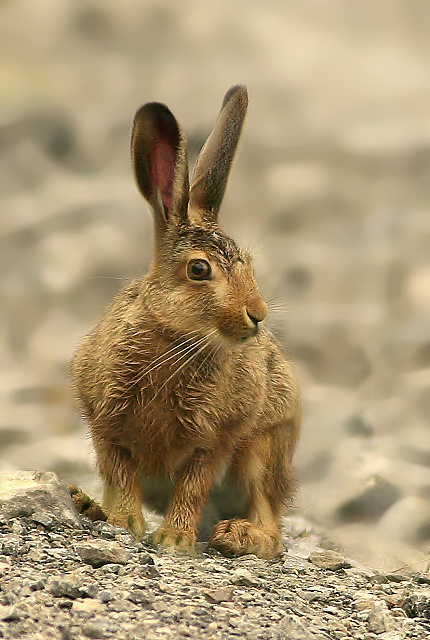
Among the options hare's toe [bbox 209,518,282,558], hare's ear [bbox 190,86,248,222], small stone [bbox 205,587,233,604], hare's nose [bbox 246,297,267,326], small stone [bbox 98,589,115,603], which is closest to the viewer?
small stone [bbox 98,589,115,603]

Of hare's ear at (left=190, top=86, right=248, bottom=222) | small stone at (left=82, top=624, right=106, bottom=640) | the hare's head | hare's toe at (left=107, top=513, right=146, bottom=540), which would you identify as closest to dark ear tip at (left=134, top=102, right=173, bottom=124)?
the hare's head

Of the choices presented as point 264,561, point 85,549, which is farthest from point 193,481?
A: point 85,549

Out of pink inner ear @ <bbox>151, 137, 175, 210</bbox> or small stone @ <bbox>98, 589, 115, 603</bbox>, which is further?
pink inner ear @ <bbox>151, 137, 175, 210</bbox>

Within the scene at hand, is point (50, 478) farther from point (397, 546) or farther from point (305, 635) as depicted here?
point (397, 546)

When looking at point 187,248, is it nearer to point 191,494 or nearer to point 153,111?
point 153,111

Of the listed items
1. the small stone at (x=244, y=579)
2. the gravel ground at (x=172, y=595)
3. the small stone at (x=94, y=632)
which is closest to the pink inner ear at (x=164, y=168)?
the gravel ground at (x=172, y=595)

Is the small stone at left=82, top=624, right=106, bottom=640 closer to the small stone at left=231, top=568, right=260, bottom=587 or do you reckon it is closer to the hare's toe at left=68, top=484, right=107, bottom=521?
the small stone at left=231, top=568, right=260, bottom=587
